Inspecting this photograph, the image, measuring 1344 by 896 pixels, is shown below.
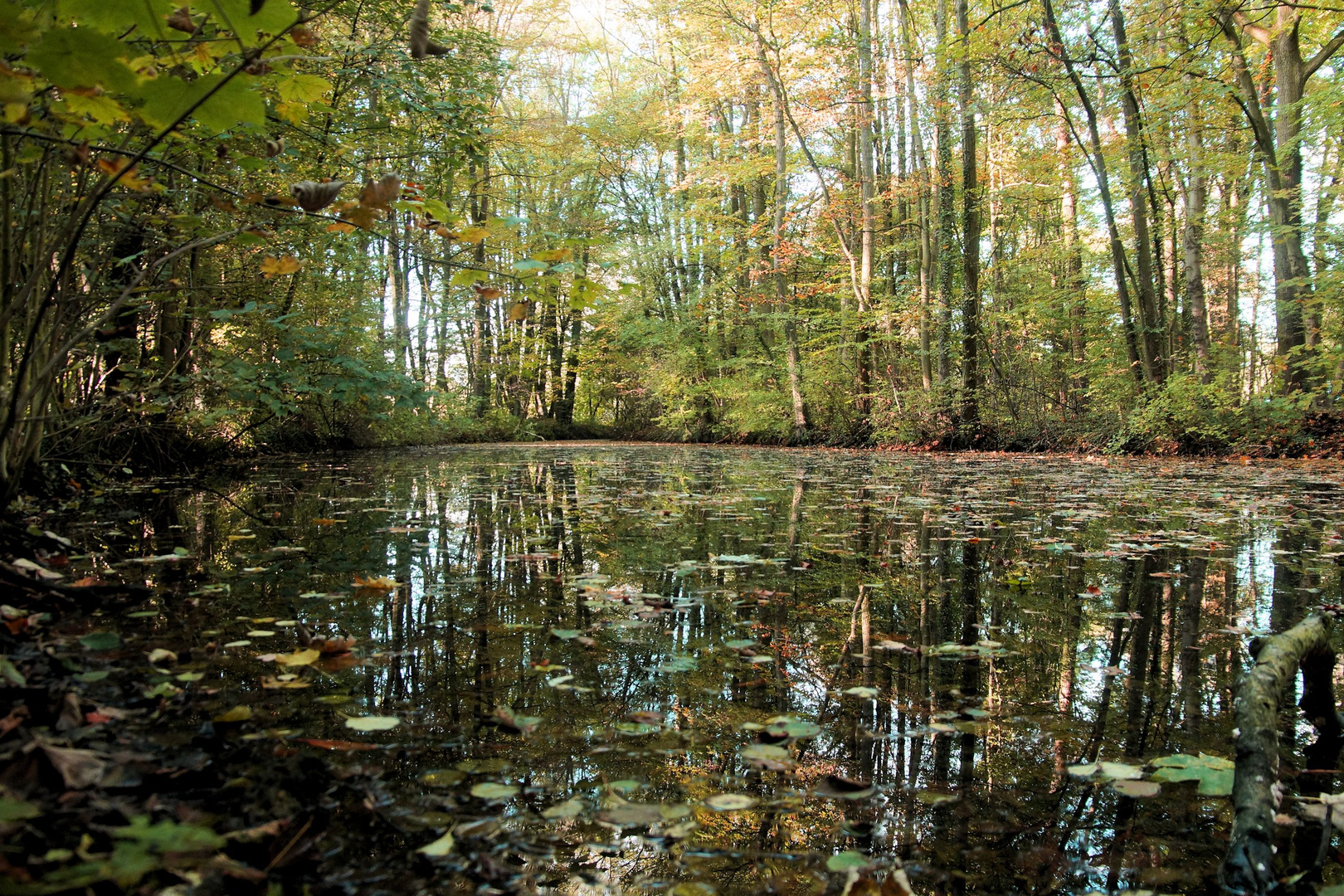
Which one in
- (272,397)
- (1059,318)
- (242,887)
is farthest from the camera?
(1059,318)

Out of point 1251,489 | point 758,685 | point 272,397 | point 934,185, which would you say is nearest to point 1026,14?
point 934,185

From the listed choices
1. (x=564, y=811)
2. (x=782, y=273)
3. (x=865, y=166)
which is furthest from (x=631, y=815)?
(x=782, y=273)

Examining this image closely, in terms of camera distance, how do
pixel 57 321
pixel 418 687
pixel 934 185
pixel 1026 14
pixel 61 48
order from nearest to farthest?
pixel 61 48 → pixel 418 687 → pixel 57 321 → pixel 1026 14 → pixel 934 185

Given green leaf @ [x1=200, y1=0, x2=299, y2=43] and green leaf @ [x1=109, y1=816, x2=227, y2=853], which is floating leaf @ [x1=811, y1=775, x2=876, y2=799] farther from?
green leaf @ [x1=200, y1=0, x2=299, y2=43]

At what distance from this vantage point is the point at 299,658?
5.48 feet

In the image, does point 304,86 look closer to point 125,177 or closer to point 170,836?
point 125,177

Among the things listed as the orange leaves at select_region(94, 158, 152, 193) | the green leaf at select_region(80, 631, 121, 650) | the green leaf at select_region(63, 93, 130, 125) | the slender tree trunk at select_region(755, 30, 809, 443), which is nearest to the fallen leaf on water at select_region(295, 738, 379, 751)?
the green leaf at select_region(80, 631, 121, 650)

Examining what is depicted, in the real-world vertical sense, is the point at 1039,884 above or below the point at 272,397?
below

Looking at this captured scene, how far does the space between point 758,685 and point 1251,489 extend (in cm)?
639

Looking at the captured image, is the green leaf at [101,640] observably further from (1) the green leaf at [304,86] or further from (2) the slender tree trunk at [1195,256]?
(2) the slender tree trunk at [1195,256]

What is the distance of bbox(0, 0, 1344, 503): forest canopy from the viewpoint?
1992mm

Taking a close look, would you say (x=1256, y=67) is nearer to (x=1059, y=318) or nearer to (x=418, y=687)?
(x=1059, y=318)

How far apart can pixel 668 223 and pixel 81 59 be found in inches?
796

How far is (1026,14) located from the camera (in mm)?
10656
